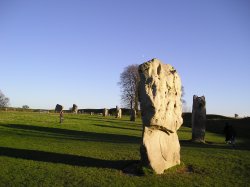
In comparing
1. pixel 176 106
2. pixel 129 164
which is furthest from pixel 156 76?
pixel 129 164

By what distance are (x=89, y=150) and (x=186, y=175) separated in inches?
277

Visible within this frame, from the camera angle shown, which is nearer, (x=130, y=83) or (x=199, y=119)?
(x=199, y=119)

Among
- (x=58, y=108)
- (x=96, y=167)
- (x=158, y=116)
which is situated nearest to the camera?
(x=158, y=116)

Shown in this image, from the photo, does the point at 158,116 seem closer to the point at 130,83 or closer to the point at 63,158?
the point at 63,158

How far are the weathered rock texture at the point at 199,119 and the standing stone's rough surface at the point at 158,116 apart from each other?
475 inches

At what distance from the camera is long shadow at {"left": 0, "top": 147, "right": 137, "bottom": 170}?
1669 centimetres

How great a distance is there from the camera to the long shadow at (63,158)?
657 inches

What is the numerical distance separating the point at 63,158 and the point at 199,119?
47.6ft

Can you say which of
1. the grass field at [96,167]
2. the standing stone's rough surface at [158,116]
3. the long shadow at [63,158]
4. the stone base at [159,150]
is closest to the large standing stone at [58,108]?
the grass field at [96,167]

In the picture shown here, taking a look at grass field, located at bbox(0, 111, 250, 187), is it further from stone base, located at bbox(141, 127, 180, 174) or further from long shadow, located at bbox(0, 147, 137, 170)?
stone base, located at bbox(141, 127, 180, 174)

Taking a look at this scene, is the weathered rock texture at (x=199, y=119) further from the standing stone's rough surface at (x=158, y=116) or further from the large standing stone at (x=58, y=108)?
the large standing stone at (x=58, y=108)

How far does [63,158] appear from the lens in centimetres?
1784

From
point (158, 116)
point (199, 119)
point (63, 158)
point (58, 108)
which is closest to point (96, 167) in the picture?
point (63, 158)

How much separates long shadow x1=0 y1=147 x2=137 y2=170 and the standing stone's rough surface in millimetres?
1964
